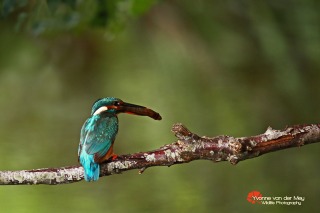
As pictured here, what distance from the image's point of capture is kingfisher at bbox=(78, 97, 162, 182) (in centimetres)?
119

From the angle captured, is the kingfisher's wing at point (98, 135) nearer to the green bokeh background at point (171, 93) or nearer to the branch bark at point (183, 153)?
the branch bark at point (183, 153)

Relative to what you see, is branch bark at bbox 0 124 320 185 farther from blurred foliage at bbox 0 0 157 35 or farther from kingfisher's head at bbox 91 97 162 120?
blurred foliage at bbox 0 0 157 35

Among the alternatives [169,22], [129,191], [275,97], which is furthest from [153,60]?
[129,191]

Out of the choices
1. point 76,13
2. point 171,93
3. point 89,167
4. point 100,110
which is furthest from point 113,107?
point 171,93

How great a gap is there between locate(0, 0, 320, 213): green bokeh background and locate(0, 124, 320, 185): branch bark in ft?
4.14

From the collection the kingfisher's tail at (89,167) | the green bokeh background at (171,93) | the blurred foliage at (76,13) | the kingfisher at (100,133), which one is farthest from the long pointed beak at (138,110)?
the green bokeh background at (171,93)

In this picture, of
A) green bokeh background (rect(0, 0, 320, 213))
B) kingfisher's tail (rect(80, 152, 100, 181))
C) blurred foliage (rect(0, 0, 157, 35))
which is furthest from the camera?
green bokeh background (rect(0, 0, 320, 213))

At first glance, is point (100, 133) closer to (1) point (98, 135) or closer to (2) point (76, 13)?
(1) point (98, 135)

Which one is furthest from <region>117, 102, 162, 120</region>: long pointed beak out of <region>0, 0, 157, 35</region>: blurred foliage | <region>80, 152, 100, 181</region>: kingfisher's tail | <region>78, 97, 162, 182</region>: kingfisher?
<region>0, 0, 157, 35</region>: blurred foliage

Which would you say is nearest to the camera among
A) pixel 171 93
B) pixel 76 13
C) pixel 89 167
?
pixel 89 167

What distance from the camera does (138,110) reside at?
1246mm

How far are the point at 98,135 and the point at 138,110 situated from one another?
0.10m

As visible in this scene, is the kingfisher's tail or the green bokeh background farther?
the green bokeh background

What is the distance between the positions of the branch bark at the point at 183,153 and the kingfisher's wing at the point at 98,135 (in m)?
0.06
